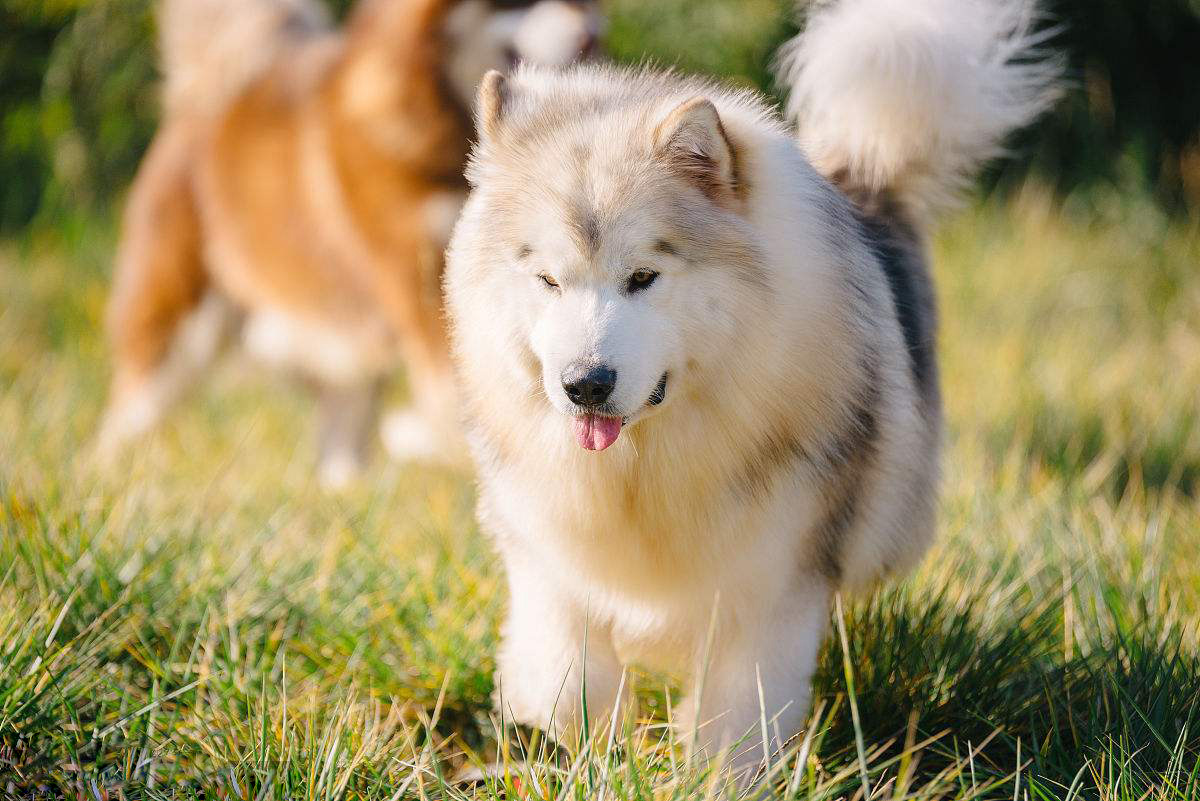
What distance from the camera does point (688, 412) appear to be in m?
2.13

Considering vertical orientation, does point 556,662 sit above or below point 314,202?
above

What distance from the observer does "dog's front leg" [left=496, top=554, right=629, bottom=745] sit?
2301mm

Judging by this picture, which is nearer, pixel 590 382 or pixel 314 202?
pixel 590 382

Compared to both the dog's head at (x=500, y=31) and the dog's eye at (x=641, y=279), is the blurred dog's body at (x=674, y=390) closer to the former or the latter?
the dog's eye at (x=641, y=279)

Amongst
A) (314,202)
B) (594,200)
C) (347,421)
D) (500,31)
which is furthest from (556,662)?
(347,421)

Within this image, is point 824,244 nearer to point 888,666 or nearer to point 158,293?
point 888,666

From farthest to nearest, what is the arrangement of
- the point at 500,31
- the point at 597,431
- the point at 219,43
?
the point at 219,43, the point at 500,31, the point at 597,431

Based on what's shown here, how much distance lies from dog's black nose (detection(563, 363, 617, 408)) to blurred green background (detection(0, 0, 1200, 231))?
4862 mm

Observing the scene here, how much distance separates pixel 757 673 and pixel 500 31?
270 centimetres

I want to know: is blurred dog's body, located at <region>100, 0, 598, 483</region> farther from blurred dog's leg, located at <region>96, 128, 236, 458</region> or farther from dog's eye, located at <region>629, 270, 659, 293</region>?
dog's eye, located at <region>629, 270, 659, 293</region>

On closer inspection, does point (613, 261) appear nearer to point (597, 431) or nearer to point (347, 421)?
point (597, 431)

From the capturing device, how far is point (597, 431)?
2.03m

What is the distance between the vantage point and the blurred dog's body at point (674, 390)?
6.58 feet

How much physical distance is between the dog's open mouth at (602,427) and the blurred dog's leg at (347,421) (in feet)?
10.3
